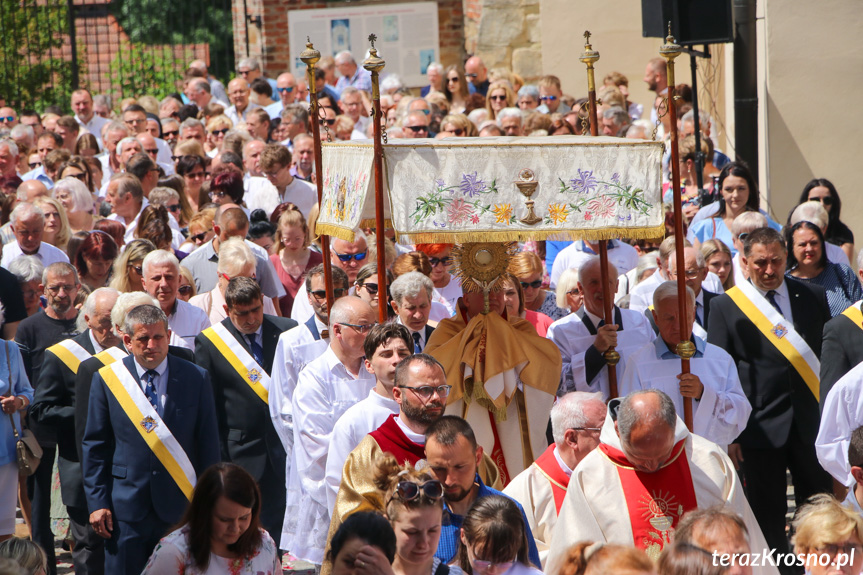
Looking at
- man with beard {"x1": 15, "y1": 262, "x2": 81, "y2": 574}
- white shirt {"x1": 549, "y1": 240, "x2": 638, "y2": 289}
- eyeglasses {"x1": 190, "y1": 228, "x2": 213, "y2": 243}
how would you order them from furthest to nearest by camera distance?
eyeglasses {"x1": 190, "y1": 228, "x2": 213, "y2": 243} < white shirt {"x1": 549, "y1": 240, "x2": 638, "y2": 289} < man with beard {"x1": 15, "y1": 262, "x2": 81, "y2": 574}

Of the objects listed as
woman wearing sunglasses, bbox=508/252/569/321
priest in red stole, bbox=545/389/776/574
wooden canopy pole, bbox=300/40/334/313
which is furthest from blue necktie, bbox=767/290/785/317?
wooden canopy pole, bbox=300/40/334/313

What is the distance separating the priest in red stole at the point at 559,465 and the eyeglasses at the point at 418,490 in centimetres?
103

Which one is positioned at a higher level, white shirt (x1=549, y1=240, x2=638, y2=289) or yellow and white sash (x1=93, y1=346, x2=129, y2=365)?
white shirt (x1=549, y1=240, x2=638, y2=289)

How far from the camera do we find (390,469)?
462 cm

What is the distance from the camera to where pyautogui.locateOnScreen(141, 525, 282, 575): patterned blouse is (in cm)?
454

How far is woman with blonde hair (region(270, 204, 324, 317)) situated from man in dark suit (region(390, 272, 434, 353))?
6.61 feet

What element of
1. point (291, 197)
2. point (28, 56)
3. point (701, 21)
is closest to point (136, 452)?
point (291, 197)

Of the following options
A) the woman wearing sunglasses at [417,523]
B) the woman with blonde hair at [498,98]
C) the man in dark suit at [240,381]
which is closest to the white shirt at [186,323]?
the man in dark suit at [240,381]

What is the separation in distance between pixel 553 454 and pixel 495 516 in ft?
3.74

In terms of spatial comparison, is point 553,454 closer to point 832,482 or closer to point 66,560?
point 832,482

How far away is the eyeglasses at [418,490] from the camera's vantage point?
4.14m

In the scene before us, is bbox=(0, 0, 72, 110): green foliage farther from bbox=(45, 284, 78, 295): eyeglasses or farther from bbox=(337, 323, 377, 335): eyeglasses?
bbox=(337, 323, 377, 335): eyeglasses

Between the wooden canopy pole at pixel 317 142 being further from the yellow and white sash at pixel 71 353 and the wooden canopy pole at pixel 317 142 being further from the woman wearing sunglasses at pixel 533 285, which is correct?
the yellow and white sash at pixel 71 353

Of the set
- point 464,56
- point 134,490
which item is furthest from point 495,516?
point 464,56
